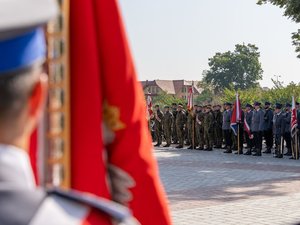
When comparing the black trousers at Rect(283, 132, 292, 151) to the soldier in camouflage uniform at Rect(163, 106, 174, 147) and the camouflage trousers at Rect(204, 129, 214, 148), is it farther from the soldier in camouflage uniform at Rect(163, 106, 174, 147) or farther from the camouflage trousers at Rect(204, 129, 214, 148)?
the soldier in camouflage uniform at Rect(163, 106, 174, 147)

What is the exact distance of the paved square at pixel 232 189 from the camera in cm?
828

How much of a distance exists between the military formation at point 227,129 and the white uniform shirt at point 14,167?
17268 millimetres

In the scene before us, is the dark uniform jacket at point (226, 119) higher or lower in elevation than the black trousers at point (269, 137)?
higher

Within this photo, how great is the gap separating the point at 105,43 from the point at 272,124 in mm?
17856

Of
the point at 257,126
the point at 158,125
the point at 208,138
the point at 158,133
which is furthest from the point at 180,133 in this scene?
the point at 257,126

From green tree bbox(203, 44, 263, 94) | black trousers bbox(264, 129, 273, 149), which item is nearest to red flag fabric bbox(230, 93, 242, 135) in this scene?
black trousers bbox(264, 129, 273, 149)

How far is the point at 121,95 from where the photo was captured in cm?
201

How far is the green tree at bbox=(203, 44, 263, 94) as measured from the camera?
10388cm

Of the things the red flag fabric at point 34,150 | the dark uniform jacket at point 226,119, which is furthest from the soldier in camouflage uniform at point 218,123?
the red flag fabric at point 34,150

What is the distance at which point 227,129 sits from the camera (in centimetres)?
2052

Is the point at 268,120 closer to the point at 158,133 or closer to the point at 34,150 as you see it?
the point at 158,133

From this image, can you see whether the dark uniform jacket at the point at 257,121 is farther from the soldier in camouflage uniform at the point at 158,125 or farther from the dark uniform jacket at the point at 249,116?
the soldier in camouflage uniform at the point at 158,125

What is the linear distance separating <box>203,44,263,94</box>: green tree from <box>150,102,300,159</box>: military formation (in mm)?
78987

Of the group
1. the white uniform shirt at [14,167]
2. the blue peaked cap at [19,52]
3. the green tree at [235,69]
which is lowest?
the white uniform shirt at [14,167]
